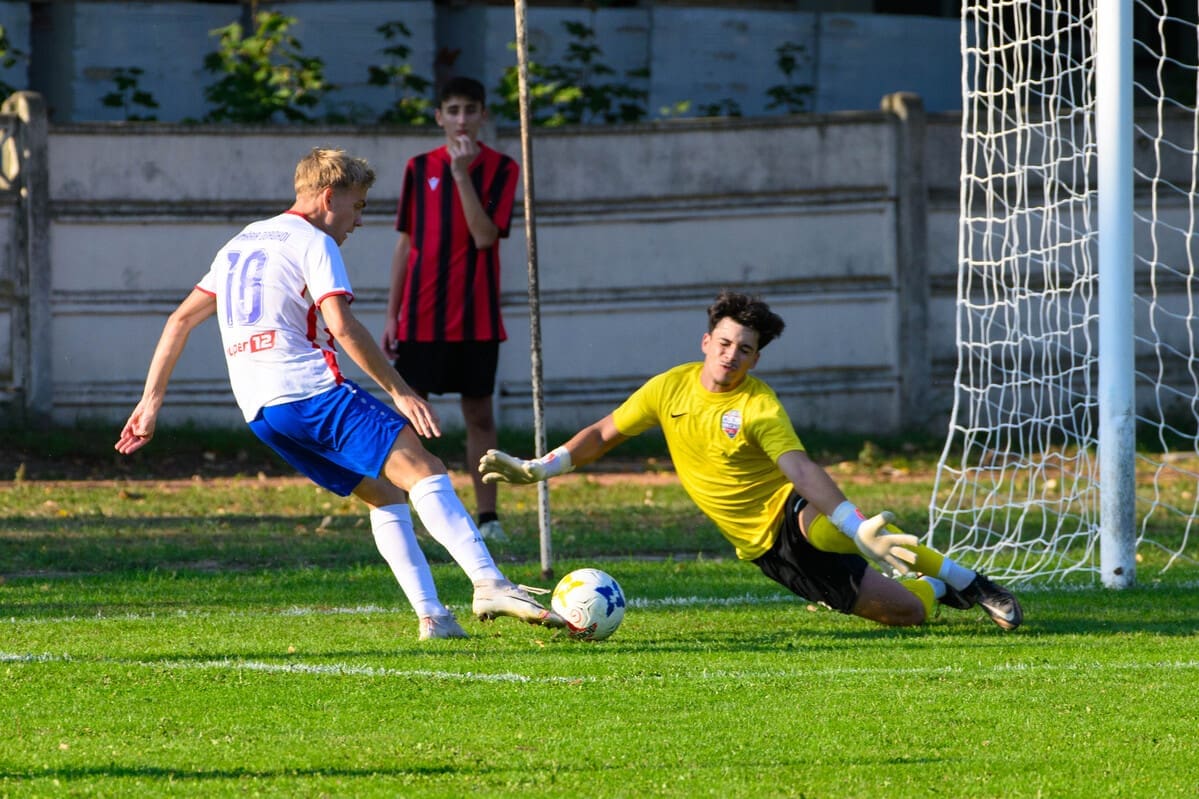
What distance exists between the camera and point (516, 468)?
5.96 m

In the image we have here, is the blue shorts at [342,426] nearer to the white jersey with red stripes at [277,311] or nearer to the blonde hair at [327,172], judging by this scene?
the white jersey with red stripes at [277,311]

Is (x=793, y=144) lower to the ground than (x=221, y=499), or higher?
higher

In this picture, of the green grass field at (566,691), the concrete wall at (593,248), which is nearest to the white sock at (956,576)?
the green grass field at (566,691)

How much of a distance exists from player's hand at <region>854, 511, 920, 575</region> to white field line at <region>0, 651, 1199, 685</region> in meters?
0.34

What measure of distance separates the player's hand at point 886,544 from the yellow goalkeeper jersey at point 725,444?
2.06ft

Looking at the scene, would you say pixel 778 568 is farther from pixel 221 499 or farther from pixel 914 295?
pixel 914 295

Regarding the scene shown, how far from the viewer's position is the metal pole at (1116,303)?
24.2 feet

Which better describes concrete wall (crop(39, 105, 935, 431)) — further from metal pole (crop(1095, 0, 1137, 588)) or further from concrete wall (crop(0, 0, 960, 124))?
metal pole (crop(1095, 0, 1137, 588))

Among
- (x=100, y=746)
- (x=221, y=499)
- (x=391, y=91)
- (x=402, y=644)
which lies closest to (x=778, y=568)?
(x=402, y=644)

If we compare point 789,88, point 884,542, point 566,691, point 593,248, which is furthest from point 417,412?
point 789,88

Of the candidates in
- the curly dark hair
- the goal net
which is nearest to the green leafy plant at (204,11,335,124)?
the goal net

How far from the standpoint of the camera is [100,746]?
4047mm

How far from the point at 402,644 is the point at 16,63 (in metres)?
11.2

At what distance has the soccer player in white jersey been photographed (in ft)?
18.2
